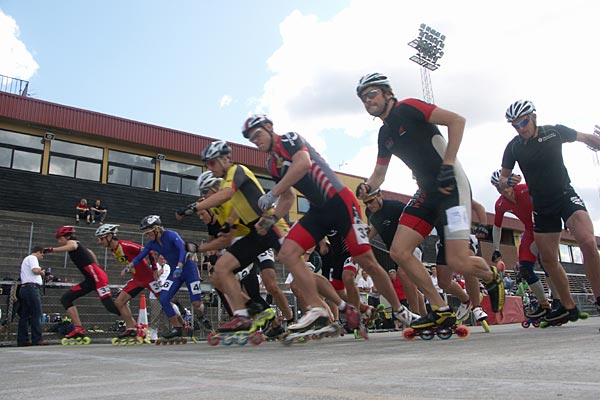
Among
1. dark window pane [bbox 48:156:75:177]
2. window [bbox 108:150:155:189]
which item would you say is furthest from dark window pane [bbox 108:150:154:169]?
dark window pane [bbox 48:156:75:177]

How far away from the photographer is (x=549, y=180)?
5.92 meters

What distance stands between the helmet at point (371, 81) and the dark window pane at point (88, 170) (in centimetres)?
2182

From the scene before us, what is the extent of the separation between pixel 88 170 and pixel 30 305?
52.2ft

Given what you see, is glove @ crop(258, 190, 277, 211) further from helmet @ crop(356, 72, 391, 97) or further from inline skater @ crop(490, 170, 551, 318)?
inline skater @ crop(490, 170, 551, 318)

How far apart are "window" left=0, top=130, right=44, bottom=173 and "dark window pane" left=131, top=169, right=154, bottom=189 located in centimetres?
444

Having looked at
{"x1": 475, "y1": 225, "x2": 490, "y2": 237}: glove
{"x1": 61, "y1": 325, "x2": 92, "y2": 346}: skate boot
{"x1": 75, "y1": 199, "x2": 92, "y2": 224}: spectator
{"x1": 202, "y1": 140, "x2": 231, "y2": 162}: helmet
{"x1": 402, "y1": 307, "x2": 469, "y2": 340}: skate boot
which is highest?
{"x1": 75, "y1": 199, "x2": 92, "y2": 224}: spectator

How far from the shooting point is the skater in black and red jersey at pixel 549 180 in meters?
5.77

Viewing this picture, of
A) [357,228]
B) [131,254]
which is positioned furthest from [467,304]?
[131,254]

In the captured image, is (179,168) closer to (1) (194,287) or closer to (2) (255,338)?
(1) (194,287)

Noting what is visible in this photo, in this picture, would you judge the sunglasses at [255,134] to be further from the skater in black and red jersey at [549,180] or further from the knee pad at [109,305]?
the knee pad at [109,305]

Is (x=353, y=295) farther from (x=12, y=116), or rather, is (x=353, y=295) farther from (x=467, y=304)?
(x=12, y=116)

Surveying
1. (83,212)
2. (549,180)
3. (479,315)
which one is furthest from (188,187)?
(549,180)

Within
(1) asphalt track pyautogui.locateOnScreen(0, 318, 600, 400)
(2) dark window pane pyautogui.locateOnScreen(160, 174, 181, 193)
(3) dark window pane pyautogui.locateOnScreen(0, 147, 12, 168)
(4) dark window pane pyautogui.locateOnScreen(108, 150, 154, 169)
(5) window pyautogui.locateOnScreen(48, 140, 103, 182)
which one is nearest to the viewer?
(1) asphalt track pyautogui.locateOnScreen(0, 318, 600, 400)

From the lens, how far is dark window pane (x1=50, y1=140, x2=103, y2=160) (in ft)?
77.2
